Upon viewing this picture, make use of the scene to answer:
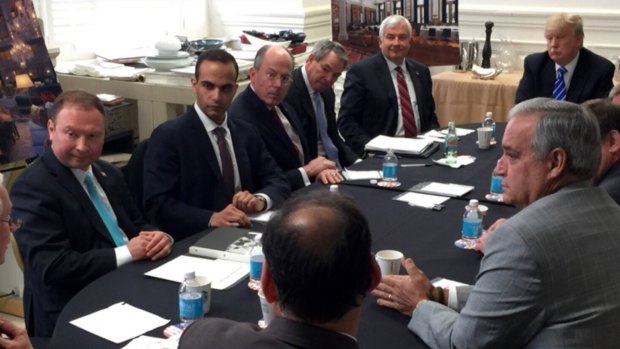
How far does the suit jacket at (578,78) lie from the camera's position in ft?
18.0

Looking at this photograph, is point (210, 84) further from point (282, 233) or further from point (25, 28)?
point (282, 233)

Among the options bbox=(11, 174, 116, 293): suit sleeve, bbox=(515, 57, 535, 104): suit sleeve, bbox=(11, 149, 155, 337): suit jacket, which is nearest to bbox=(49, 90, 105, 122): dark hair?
bbox=(11, 149, 155, 337): suit jacket

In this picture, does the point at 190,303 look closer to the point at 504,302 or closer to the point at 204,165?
the point at 504,302

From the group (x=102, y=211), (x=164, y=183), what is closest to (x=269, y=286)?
(x=102, y=211)

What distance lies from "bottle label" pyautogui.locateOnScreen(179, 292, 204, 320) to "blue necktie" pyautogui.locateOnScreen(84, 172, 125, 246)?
0.88 meters

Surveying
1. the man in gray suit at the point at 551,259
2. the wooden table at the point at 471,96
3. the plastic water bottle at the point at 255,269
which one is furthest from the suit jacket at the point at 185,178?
the wooden table at the point at 471,96

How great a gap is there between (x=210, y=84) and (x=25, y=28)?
5.19ft

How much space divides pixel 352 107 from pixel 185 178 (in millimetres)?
2061

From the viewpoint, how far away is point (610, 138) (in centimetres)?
291

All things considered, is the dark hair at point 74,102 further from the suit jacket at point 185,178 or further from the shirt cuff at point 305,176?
the shirt cuff at point 305,176

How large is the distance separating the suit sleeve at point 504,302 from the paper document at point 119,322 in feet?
2.84

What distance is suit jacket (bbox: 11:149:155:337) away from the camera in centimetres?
267

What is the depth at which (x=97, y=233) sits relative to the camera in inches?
113

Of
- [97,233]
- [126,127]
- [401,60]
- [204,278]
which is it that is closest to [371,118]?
[401,60]
